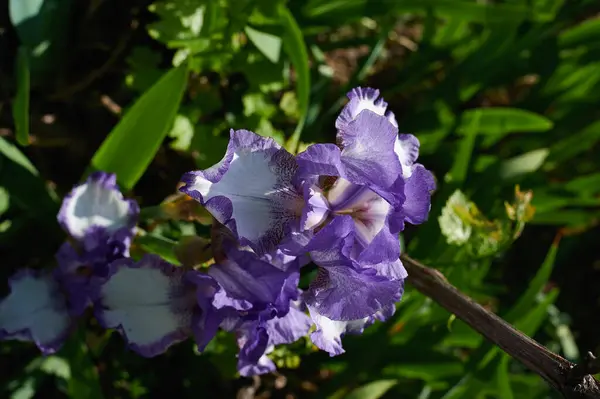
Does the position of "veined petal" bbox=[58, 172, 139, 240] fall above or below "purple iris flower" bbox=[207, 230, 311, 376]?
below

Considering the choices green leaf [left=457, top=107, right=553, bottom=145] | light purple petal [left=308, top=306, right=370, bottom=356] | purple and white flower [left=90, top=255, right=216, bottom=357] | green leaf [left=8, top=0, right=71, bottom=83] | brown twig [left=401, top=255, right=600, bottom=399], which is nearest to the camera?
brown twig [left=401, top=255, right=600, bottom=399]

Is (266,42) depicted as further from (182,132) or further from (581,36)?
(581,36)

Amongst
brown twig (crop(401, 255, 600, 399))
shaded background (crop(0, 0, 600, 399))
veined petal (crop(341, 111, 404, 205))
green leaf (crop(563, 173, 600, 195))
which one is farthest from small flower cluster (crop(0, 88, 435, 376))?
green leaf (crop(563, 173, 600, 195))

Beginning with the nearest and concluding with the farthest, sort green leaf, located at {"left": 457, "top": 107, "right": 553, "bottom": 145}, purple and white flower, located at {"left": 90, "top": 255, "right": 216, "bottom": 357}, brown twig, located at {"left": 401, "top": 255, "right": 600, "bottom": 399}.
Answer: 1. brown twig, located at {"left": 401, "top": 255, "right": 600, "bottom": 399}
2. purple and white flower, located at {"left": 90, "top": 255, "right": 216, "bottom": 357}
3. green leaf, located at {"left": 457, "top": 107, "right": 553, "bottom": 145}

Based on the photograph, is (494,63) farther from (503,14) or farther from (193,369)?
(193,369)

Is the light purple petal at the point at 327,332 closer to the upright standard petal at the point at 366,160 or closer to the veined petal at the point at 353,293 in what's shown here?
the veined petal at the point at 353,293

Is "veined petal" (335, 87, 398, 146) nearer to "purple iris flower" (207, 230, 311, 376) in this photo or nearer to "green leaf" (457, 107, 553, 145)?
"purple iris flower" (207, 230, 311, 376)
